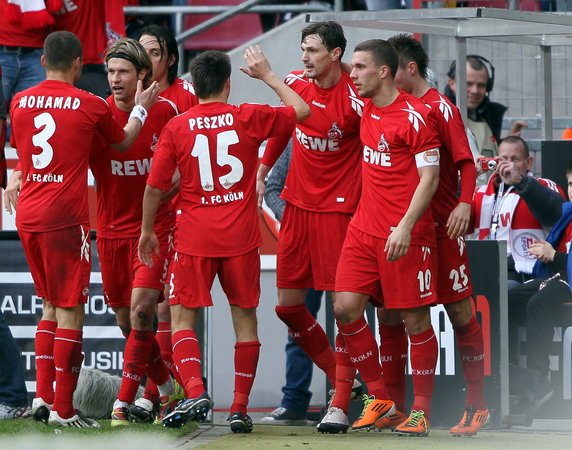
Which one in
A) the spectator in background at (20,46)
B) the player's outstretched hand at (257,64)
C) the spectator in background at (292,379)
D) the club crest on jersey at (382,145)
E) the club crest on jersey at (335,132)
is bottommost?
the spectator in background at (292,379)

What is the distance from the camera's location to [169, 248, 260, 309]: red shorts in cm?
710

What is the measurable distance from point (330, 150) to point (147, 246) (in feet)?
4.17

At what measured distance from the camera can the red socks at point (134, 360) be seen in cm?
749

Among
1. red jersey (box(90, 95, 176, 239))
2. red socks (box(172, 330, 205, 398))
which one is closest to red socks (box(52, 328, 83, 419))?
red socks (box(172, 330, 205, 398))

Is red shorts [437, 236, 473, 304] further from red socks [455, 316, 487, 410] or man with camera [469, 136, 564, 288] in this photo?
man with camera [469, 136, 564, 288]

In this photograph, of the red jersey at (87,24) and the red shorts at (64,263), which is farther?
the red jersey at (87,24)

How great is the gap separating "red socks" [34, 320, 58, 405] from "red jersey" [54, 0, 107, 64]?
12.5 feet

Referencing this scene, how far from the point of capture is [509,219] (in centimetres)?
883

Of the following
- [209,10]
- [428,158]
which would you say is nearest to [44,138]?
[428,158]

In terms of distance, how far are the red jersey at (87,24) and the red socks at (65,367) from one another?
4002 millimetres

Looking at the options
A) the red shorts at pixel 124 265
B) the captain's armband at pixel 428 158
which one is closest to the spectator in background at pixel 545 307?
the captain's armband at pixel 428 158

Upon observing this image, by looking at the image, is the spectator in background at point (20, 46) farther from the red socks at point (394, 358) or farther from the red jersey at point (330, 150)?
the red socks at point (394, 358)

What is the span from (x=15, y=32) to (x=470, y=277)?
181 inches

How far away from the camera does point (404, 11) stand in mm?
7934
